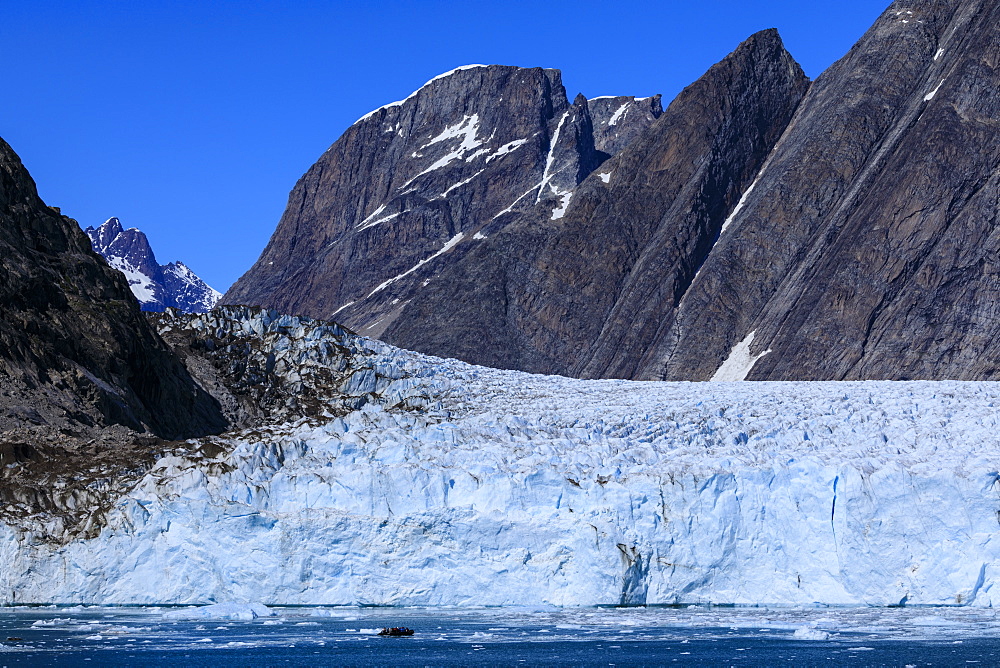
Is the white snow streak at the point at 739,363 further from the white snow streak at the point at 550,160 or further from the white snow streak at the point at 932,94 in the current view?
the white snow streak at the point at 550,160

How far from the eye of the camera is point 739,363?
12275 cm

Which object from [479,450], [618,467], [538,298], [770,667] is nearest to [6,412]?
[479,450]

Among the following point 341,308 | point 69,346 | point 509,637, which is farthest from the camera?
point 341,308

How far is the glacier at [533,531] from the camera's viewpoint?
34500mm

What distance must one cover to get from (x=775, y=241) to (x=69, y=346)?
312 ft

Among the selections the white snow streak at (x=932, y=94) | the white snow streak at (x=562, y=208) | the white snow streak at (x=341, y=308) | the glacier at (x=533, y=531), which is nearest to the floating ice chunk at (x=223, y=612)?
the glacier at (x=533, y=531)

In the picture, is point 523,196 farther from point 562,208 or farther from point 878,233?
point 878,233

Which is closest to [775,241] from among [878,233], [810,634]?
[878,233]

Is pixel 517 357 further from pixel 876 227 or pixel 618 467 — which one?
pixel 618 467

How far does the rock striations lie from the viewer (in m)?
113

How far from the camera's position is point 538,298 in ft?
476

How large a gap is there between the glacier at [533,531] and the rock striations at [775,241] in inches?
2906

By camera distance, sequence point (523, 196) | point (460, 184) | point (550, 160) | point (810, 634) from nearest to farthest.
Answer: point (810, 634), point (523, 196), point (550, 160), point (460, 184)

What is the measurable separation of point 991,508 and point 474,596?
1463 cm
